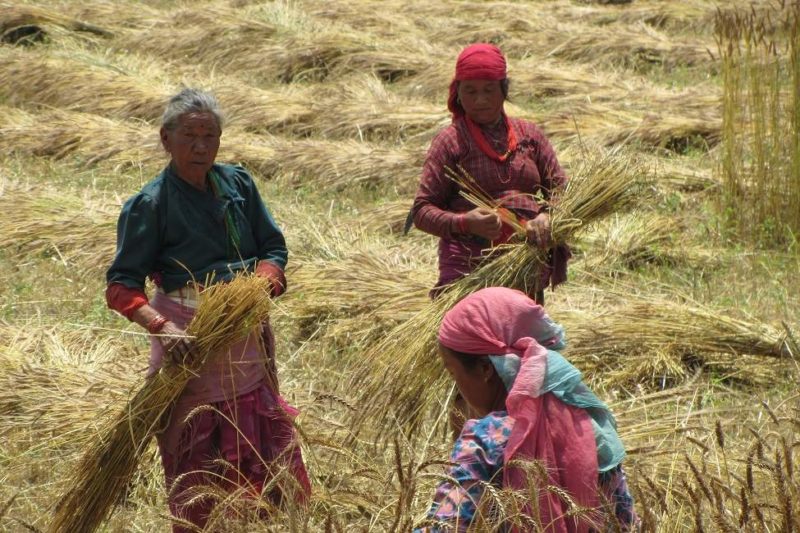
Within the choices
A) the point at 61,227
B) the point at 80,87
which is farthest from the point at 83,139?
the point at 61,227

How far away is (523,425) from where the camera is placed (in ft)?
6.97

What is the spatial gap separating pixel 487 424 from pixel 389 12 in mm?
11434

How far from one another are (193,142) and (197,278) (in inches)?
12.8

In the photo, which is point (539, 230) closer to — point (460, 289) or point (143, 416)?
point (460, 289)

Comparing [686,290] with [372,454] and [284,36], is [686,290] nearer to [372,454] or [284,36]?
[372,454]

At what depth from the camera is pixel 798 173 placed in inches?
229

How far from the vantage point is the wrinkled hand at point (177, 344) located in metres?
2.80

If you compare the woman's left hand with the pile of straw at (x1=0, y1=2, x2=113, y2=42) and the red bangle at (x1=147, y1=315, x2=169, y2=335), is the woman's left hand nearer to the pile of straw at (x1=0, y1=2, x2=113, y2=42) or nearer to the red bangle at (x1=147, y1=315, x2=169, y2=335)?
the red bangle at (x1=147, y1=315, x2=169, y2=335)

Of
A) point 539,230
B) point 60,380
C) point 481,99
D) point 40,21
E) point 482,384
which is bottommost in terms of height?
point 40,21

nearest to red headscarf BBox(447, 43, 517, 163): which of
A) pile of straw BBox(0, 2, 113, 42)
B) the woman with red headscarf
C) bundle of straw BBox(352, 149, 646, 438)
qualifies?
the woman with red headscarf

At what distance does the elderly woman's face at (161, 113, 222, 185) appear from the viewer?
9.56 ft

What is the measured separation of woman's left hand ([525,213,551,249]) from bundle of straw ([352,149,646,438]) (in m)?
0.03

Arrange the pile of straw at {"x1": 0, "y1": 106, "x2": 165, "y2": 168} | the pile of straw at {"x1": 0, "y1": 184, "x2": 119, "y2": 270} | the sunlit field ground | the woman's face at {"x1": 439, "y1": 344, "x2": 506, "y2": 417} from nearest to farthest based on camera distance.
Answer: the woman's face at {"x1": 439, "y1": 344, "x2": 506, "y2": 417} → the sunlit field ground → the pile of straw at {"x1": 0, "y1": 184, "x2": 119, "y2": 270} → the pile of straw at {"x1": 0, "y1": 106, "x2": 165, "y2": 168}

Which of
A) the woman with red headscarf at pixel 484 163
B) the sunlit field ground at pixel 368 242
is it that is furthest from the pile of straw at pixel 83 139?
the woman with red headscarf at pixel 484 163
